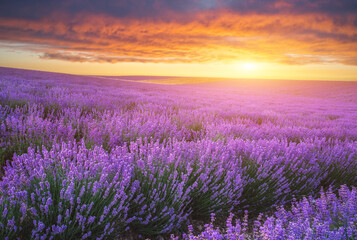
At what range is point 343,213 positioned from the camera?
163cm

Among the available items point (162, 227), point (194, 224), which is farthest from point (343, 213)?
point (162, 227)

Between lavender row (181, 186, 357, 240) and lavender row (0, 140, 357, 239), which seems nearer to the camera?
lavender row (181, 186, 357, 240)

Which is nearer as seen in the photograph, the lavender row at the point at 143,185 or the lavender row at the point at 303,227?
the lavender row at the point at 303,227

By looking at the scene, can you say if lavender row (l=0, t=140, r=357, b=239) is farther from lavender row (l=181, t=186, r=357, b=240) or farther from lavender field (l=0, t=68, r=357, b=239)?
lavender row (l=181, t=186, r=357, b=240)

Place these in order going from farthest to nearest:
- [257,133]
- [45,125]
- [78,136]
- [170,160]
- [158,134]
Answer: [257,133], [158,134], [78,136], [45,125], [170,160]

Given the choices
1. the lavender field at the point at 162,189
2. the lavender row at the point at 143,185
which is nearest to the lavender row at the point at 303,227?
the lavender field at the point at 162,189

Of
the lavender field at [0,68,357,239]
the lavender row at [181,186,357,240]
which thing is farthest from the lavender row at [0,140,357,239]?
the lavender row at [181,186,357,240]

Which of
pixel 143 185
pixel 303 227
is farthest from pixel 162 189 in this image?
pixel 303 227

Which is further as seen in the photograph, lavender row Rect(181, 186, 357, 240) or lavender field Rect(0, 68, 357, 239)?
lavender field Rect(0, 68, 357, 239)

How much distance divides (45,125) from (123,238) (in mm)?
1778

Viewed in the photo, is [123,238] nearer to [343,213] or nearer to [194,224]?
[194,224]

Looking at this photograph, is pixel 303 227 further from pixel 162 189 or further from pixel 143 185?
pixel 143 185

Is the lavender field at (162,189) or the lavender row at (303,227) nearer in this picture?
the lavender row at (303,227)

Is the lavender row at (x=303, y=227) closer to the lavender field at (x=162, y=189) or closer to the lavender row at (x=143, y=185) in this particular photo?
the lavender field at (x=162, y=189)
